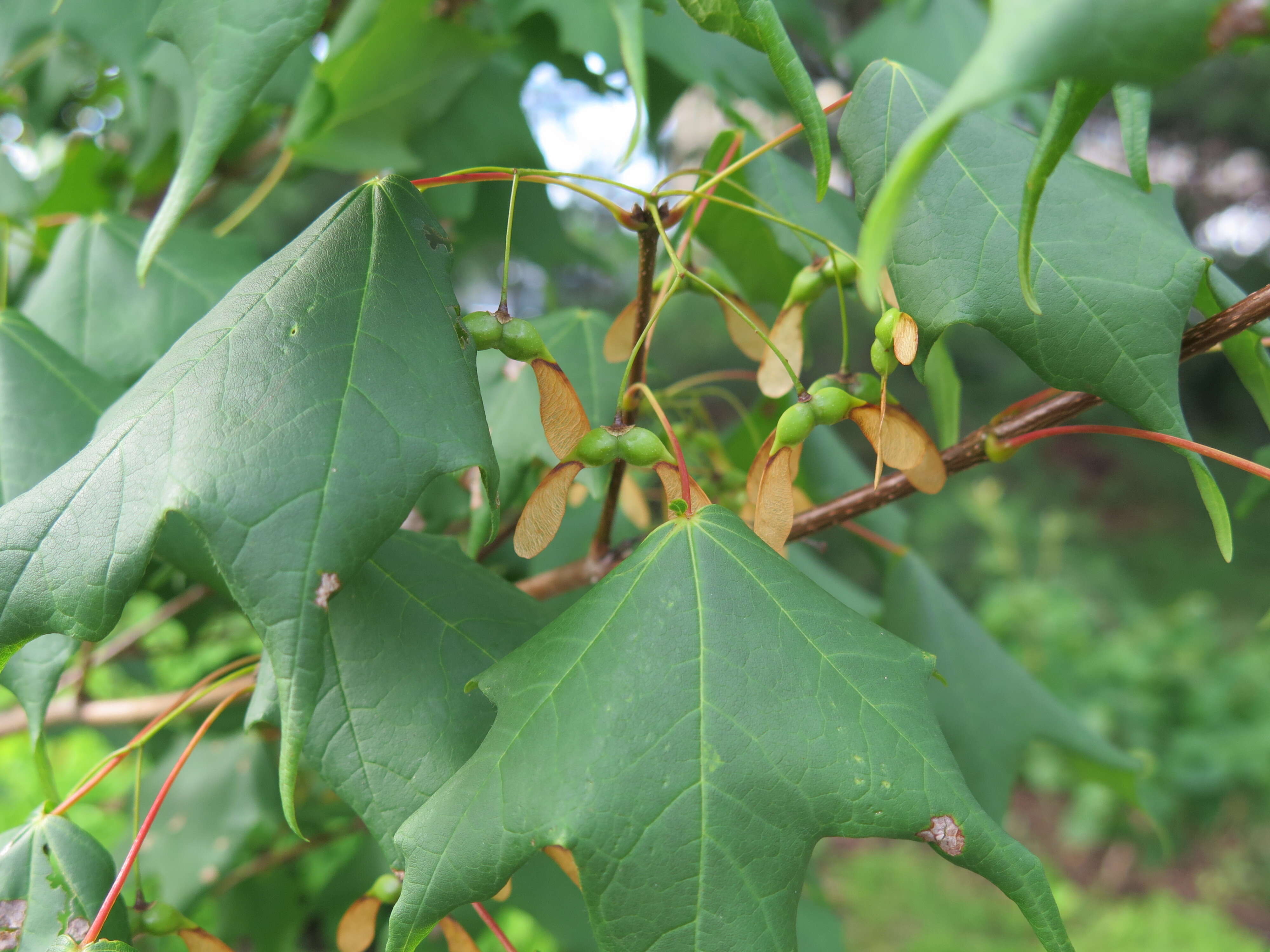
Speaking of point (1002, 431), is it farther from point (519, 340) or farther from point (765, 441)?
point (519, 340)

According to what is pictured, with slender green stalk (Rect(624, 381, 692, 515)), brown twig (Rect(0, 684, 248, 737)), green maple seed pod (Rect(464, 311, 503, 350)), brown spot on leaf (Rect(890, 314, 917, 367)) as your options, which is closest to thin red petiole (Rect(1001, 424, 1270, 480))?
brown spot on leaf (Rect(890, 314, 917, 367))

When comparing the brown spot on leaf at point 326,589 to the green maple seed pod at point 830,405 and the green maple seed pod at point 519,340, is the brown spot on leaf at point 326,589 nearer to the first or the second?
the green maple seed pod at point 519,340

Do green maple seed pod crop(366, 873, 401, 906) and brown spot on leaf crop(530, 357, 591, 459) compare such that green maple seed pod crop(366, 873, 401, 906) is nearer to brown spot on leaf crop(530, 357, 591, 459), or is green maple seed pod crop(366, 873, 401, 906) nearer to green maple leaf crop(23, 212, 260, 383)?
brown spot on leaf crop(530, 357, 591, 459)

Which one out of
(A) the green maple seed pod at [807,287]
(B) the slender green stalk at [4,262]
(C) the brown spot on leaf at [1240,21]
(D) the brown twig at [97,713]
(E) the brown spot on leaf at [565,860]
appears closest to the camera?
(C) the brown spot on leaf at [1240,21]

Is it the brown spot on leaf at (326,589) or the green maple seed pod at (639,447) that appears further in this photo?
the green maple seed pod at (639,447)

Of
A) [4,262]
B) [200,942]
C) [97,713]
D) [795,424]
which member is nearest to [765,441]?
[795,424]

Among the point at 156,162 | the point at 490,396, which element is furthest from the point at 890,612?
the point at 156,162

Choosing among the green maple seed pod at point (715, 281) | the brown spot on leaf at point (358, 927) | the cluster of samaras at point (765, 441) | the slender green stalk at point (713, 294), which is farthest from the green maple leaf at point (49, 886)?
the green maple seed pod at point (715, 281)
